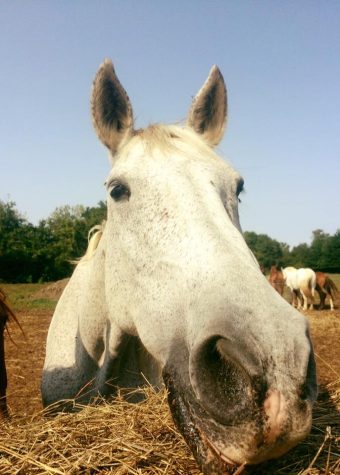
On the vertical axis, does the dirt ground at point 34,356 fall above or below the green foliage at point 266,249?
below

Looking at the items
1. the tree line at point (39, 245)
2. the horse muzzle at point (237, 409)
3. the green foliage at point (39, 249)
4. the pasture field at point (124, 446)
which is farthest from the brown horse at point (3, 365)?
the green foliage at point (39, 249)

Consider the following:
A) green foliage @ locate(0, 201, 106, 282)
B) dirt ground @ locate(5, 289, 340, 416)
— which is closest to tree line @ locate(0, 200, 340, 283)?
green foliage @ locate(0, 201, 106, 282)

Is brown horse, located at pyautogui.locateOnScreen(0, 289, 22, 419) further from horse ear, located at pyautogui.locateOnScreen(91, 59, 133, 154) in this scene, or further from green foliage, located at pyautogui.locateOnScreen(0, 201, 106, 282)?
green foliage, located at pyautogui.locateOnScreen(0, 201, 106, 282)

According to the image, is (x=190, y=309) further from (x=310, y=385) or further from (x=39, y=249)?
(x=39, y=249)

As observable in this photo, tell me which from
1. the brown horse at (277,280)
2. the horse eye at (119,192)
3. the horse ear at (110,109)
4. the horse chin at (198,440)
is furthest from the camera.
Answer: the brown horse at (277,280)

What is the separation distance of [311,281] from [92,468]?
70.9 ft

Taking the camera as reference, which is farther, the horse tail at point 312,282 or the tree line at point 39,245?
the tree line at point 39,245

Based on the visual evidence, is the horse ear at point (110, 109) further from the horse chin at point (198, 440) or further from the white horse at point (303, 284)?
the white horse at point (303, 284)

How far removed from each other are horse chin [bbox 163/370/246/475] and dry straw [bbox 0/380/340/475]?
0.09 metres

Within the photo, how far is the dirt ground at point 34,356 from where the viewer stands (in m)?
6.52

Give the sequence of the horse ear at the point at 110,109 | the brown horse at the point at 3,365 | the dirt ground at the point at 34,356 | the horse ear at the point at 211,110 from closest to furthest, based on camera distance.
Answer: the horse ear at the point at 110,109 < the brown horse at the point at 3,365 < the horse ear at the point at 211,110 < the dirt ground at the point at 34,356

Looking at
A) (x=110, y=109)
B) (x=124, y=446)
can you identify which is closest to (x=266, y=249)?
(x=110, y=109)

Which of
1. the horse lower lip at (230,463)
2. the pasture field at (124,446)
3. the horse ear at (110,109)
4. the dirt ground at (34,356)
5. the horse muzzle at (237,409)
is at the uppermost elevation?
the horse ear at (110,109)

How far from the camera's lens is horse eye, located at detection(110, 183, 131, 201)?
2660mm
